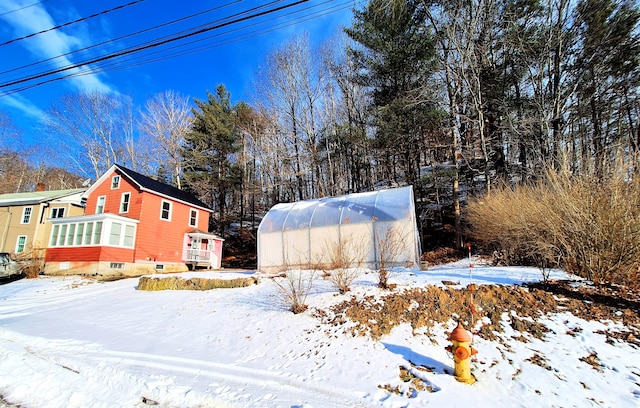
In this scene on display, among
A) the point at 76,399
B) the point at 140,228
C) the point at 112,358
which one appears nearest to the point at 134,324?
the point at 112,358

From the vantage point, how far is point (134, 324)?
24.6 ft

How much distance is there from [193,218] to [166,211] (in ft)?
8.31

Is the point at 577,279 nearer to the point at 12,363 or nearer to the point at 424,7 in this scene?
the point at 12,363

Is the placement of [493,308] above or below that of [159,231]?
below

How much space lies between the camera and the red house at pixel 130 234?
16.9m

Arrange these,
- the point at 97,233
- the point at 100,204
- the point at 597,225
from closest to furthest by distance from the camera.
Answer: the point at 597,225 → the point at 97,233 → the point at 100,204

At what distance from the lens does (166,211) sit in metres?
20.4

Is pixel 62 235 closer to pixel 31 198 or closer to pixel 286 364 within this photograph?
pixel 31 198

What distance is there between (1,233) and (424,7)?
3213 cm

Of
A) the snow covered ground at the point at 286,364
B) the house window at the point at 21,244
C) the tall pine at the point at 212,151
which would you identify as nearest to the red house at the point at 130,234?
the house window at the point at 21,244

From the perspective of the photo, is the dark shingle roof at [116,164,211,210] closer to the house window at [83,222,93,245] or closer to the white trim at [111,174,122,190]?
the white trim at [111,174,122,190]

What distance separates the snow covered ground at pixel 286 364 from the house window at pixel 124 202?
12744 mm

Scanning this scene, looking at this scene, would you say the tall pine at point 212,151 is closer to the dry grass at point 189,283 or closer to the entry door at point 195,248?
the entry door at point 195,248

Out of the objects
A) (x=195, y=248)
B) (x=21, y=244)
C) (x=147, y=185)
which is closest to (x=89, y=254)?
(x=147, y=185)
